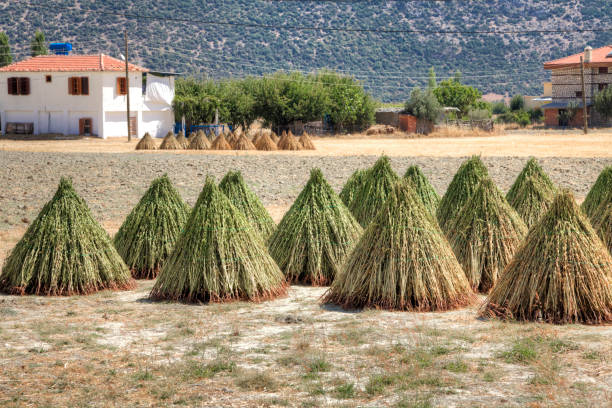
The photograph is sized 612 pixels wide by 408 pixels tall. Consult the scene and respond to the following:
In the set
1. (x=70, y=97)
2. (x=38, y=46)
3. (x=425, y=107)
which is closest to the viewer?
(x=70, y=97)

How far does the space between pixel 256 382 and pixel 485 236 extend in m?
4.92

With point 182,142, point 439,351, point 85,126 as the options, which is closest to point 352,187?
point 439,351

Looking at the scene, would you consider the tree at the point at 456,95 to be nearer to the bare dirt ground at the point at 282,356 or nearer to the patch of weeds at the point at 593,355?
the bare dirt ground at the point at 282,356

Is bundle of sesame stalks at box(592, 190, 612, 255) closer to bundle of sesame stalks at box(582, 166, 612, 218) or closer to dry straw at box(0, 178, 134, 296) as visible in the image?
bundle of sesame stalks at box(582, 166, 612, 218)

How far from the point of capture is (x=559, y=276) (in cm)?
813

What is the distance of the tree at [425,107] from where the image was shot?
217 feet

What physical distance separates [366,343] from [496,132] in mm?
57529

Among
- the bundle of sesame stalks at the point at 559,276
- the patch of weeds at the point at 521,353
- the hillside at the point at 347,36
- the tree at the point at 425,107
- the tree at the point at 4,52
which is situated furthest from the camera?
the hillside at the point at 347,36

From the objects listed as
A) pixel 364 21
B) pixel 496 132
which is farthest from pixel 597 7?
pixel 496 132

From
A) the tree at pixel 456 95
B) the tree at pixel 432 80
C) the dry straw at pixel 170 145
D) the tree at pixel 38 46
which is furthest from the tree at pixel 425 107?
the dry straw at pixel 170 145

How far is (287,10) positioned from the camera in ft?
340

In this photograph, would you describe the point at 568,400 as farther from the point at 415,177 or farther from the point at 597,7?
the point at 597,7

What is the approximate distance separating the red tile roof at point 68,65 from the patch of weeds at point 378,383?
49965 millimetres

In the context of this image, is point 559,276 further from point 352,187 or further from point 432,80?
point 432,80
